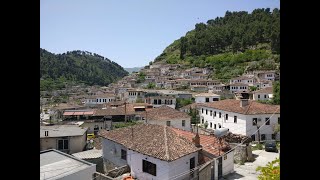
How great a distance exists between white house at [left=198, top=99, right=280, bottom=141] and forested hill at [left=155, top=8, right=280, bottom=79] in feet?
124

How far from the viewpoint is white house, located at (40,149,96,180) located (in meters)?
11.4

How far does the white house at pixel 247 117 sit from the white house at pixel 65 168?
15.7 metres

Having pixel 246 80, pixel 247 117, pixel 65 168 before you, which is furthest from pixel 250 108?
Result: pixel 246 80

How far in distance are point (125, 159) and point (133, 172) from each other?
6.72 feet

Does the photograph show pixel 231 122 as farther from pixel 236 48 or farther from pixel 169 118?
pixel 236 48

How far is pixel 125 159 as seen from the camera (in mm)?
16875

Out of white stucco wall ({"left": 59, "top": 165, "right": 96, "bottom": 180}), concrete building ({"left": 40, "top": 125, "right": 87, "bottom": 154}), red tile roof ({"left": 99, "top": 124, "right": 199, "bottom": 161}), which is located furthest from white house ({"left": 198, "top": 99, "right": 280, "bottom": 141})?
white stucco wall ({"left": 59, "top": 165, "right": 96, "bottom": 180})

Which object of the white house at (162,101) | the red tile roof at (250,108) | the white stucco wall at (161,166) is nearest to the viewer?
the white stucco wall at (161,166)

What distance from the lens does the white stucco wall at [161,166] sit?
43.6ft

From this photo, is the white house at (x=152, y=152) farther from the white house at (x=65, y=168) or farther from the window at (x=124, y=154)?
the white house at (x=65, y=168)

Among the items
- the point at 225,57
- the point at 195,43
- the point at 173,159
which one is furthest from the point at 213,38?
the point at 173,159

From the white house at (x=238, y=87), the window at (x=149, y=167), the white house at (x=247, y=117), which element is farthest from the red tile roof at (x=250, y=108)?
the white house at (x=238, y=87)
